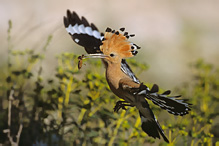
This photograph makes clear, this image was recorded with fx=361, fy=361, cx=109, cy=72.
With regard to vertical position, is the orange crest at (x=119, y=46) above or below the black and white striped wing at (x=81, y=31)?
below

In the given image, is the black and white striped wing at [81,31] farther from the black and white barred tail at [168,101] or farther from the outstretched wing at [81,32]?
the black and white barred tail at [168,101]

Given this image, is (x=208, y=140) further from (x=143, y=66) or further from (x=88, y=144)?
(x=88, y=144)

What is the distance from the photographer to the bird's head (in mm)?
520

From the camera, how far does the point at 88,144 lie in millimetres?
1479

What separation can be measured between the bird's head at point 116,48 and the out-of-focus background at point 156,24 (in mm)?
2077

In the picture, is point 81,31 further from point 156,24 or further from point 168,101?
point 156,24

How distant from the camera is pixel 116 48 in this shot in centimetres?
53

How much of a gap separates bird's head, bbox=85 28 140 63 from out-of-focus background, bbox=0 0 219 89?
2.08 m

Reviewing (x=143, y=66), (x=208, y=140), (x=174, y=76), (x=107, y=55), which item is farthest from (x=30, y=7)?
(x=107, y=55)

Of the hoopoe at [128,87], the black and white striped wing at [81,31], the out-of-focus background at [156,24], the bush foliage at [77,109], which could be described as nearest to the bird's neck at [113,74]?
the hoopoe at [128,87]

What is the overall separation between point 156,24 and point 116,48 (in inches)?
108

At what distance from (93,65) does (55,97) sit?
0.20 m

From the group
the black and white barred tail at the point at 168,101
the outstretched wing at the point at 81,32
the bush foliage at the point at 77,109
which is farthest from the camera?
the bush foliage at the point at 77,109

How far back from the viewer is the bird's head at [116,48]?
520 mm
